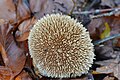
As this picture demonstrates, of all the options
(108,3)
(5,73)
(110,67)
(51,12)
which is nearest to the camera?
(5,73)

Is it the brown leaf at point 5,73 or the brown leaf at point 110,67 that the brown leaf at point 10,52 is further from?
the brown leaf at point 110,67

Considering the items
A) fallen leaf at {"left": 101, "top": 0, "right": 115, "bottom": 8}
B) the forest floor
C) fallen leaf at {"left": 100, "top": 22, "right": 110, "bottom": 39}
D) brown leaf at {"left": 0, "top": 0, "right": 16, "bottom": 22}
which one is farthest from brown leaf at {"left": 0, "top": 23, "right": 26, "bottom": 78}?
fallen leaf at {"left": 101, "top": 0, "right": 115, "bottom": 8}

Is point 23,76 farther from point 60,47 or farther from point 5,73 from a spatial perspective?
point 60,47

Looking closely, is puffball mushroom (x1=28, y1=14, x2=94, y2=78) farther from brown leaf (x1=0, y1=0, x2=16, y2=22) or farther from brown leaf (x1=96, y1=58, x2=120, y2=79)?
brown leaf (x1=0, y1=0, x2=16, y2=22)

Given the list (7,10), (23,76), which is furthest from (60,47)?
(7,10)

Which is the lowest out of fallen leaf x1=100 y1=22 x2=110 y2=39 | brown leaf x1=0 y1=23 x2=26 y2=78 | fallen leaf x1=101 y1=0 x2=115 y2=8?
brown leaf x1=0 y1=23 x2=26 y2=78

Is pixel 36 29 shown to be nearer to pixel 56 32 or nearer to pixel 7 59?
pixel 56 32
